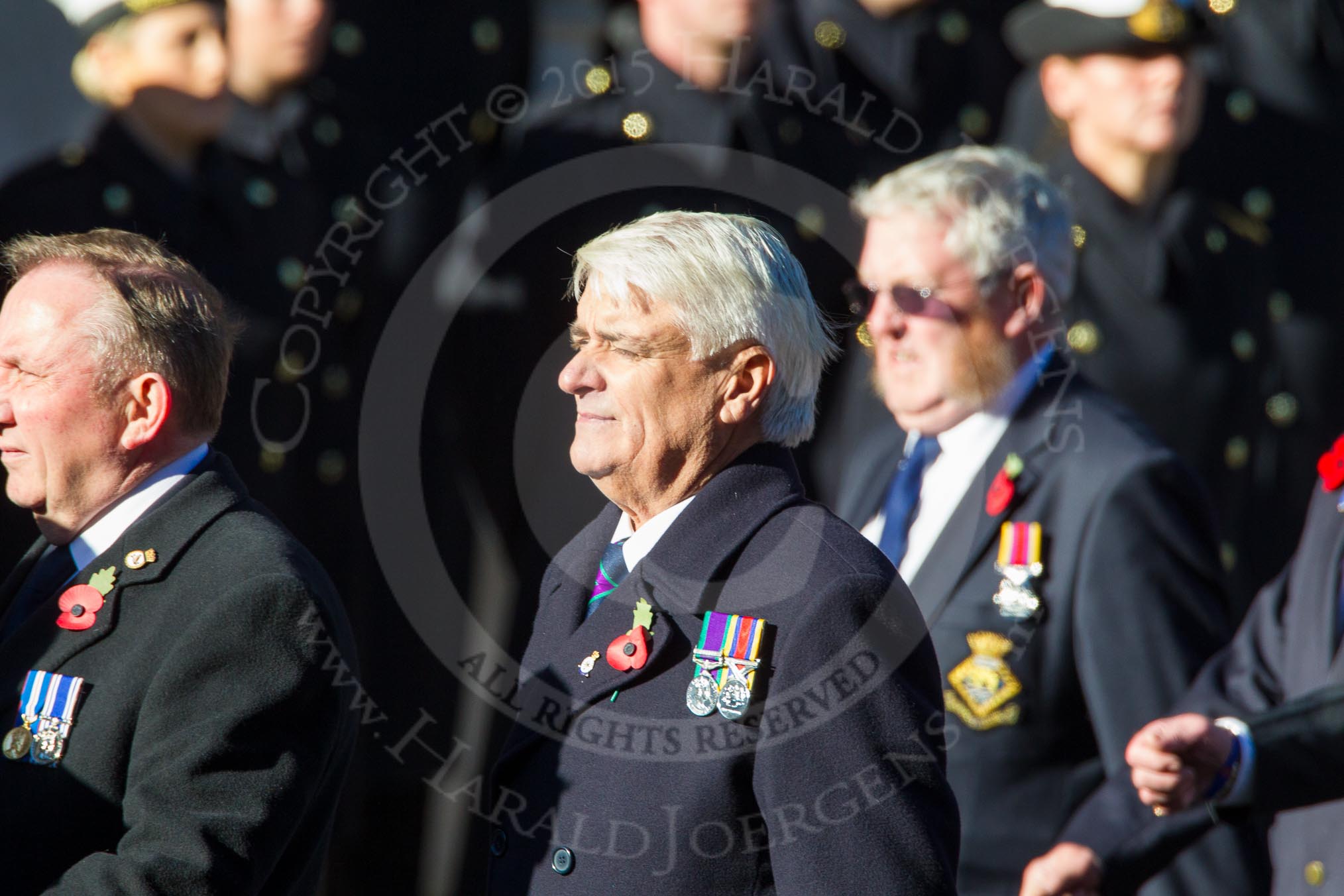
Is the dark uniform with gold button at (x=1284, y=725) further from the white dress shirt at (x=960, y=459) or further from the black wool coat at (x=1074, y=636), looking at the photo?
the white dress shirt at (x=960, y=459)

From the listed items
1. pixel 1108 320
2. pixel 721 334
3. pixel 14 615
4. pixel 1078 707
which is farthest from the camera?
pixel 1108 320

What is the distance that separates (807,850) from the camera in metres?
1.70

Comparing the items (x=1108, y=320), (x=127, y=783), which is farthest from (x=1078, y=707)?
(x=127, y=783)

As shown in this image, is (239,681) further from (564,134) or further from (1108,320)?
(1108,320)

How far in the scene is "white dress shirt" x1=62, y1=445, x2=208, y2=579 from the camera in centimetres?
206

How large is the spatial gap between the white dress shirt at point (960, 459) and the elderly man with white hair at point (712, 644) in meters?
0.85

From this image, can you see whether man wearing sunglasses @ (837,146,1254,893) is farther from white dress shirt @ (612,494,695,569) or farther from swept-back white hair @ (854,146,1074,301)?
white dress shirt @ (612,494,695,569)

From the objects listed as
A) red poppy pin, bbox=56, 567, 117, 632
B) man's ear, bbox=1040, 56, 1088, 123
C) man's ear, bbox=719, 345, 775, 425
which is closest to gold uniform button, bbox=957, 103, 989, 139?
man's ear, bbox=1040, 56, 1088, 123

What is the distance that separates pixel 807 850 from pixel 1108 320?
5.49ft

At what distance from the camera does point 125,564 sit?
2.00 metres

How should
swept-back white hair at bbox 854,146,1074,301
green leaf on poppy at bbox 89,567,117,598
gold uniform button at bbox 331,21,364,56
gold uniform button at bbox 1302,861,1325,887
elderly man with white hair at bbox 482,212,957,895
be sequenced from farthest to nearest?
gold uniform button at bbox 331,21,364,56, swept-back white hair at bbox 854,146,1074,301, gold uniform button at bbox 1302,861,1325,887, green leaf on poppy at bbox 89,567,117,598, elderly man with white hair at bbox 482,212,957,895

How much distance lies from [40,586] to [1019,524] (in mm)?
1695

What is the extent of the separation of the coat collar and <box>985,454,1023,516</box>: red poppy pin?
1.41m

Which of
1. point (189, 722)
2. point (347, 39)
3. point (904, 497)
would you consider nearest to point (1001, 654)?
point (904, 497)
